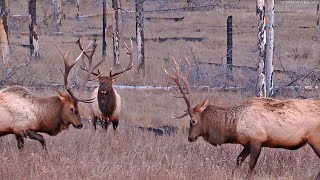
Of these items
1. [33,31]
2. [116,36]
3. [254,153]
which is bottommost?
[254,153]

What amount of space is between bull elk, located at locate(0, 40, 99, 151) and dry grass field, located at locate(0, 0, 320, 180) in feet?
0.98

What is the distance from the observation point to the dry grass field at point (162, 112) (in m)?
8.20

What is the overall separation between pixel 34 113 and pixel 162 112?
220 inches

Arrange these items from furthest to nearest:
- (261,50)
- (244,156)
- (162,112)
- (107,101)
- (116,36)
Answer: (116,36) < (162,112) < (261,50) < (107,101) < (244,156)

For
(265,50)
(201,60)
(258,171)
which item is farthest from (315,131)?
(201,60)

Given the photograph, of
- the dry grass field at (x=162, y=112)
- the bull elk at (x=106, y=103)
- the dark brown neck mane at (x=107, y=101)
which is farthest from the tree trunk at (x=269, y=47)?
the dark brown neck mane at (x=107, y=101)

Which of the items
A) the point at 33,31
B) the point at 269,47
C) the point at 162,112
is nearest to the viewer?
the point at 162,112

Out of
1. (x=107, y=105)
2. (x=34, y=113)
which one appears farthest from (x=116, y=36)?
(x=34, y=113)

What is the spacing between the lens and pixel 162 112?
14.7m

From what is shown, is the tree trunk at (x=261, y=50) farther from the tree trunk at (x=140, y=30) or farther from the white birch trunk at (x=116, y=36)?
the white birch trunk at (x=116, y=36)

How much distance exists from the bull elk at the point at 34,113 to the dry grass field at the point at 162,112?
30 cm

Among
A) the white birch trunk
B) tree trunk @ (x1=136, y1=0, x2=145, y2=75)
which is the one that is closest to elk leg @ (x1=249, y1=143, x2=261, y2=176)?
tree trunk @ (x1=136, y1=0, x2=145, y2=75)

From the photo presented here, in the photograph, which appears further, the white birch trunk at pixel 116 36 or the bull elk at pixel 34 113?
the white birch trunk at pixel 116 36

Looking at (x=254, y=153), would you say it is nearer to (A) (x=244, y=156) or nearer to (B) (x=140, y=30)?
(A) (x=244, y=156)
